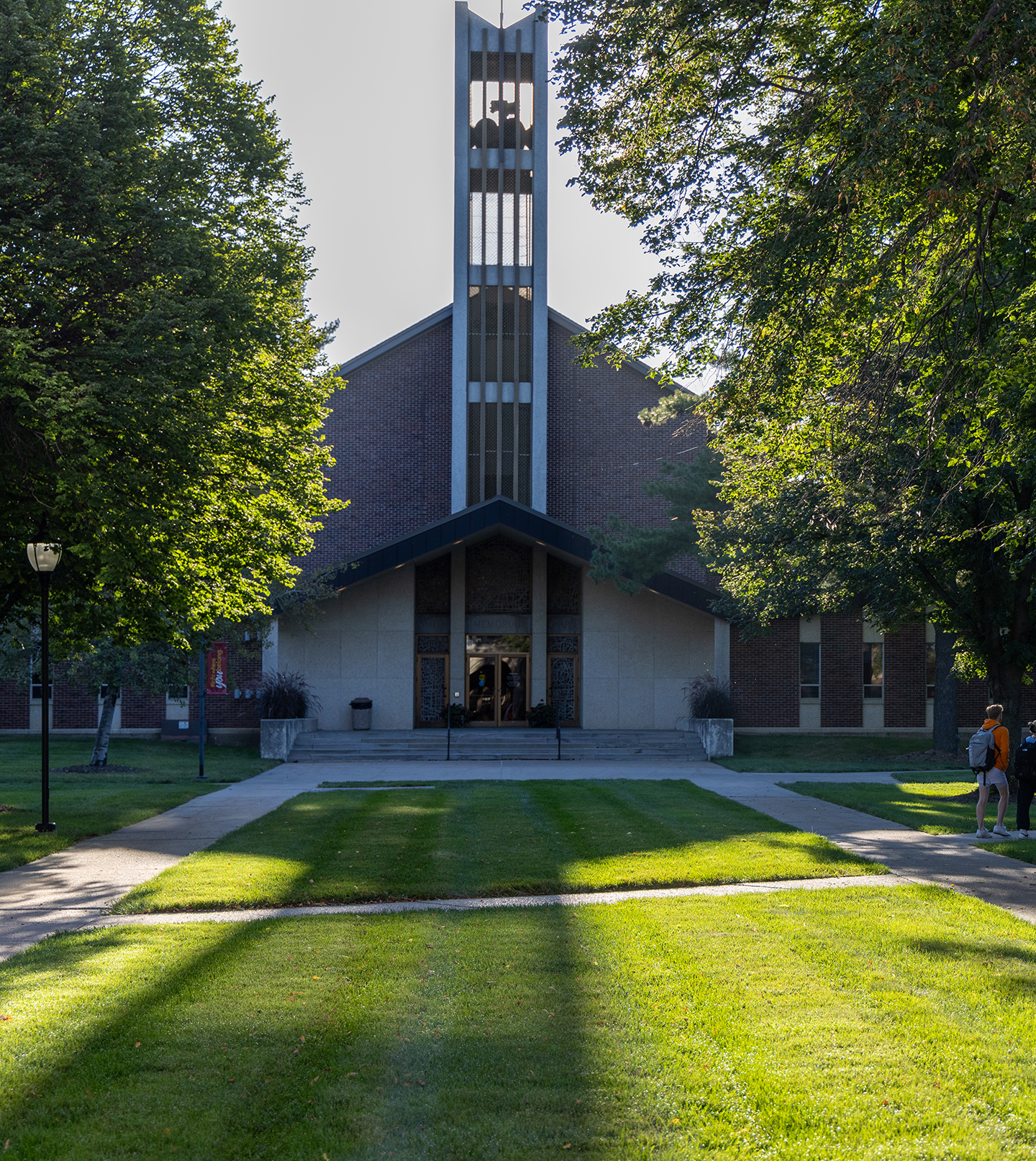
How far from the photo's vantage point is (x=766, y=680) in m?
32.7

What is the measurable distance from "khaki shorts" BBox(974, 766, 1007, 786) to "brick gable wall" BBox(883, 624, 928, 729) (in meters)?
21.1

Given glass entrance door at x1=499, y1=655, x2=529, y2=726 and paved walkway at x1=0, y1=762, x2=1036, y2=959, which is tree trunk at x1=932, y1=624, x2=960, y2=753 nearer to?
paved walkway at x1=0, y1=762, x2=1036, y2=959

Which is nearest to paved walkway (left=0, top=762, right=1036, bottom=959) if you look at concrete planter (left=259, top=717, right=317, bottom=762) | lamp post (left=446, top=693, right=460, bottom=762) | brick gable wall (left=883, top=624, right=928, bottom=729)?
lamp post (left=446, top=693, right=460, bottom=762)

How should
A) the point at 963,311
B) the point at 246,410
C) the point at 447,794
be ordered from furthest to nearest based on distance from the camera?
the point at 447,794, the point at 246,410, the point at 963,311

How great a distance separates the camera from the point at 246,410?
47.4 ft

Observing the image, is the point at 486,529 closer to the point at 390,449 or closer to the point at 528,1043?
the point at 390,449

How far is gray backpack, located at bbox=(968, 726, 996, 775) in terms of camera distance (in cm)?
1302

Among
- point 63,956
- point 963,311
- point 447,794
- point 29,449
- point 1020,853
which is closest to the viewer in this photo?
point 63,956

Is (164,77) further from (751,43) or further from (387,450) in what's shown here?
(387,450)

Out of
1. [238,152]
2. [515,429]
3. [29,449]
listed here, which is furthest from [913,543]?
[515,429]

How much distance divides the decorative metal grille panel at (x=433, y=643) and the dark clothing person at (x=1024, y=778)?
22.5 m

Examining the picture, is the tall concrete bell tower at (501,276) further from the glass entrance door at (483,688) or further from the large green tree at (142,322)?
the large green tree at (142,322)

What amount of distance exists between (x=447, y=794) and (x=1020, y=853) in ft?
31.6

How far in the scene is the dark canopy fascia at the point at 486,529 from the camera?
30578 mm
